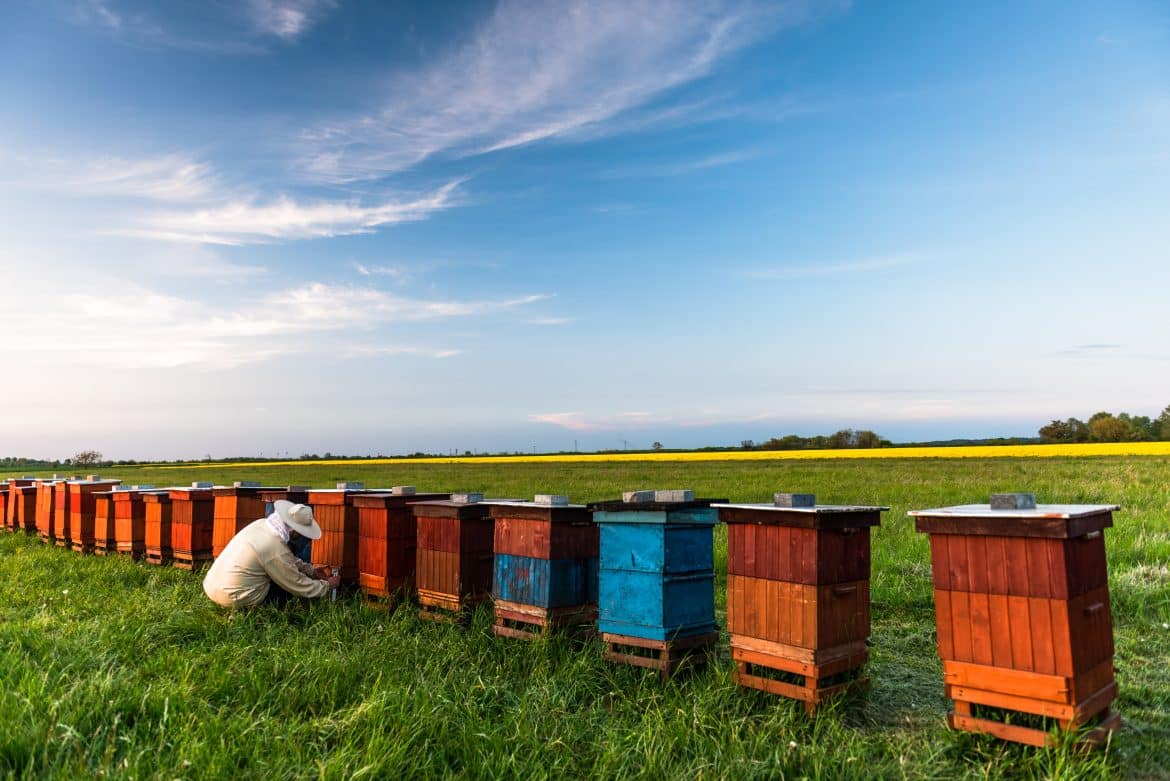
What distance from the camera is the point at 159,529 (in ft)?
40.8

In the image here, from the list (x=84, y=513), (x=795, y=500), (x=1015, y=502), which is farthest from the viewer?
(x=84, y=513)

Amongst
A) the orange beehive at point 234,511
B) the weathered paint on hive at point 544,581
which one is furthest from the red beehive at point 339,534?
the weathered paint on hive at point 544,581

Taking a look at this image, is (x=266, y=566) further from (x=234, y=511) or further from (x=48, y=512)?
(x=48, y=512)

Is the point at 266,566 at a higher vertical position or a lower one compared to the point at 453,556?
lower

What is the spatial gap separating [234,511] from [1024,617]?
9.74 m

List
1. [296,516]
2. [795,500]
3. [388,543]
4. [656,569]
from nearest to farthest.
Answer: [795,500]
[656,569]
[296,516]
[388,543]

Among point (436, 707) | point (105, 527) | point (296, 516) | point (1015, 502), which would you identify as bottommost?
point (436, 707)

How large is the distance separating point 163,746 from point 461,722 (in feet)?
5.99

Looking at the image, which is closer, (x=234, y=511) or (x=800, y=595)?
(x=800, y=595)

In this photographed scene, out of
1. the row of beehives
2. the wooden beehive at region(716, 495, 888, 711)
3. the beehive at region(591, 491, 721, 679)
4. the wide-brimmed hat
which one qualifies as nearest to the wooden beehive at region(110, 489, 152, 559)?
the row of beehives

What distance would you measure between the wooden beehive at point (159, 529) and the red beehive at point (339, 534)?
4011 mm

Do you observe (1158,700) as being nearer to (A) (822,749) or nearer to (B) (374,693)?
(A) (822,749)

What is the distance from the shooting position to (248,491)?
36.8 feet

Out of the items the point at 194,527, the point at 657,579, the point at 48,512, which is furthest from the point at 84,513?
the point at 657,579
